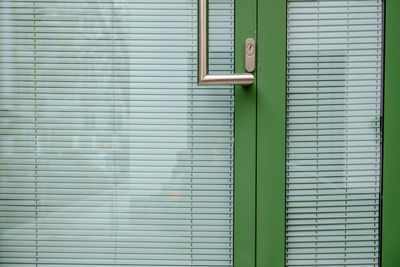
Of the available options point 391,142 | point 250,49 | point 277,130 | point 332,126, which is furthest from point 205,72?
point 391,142

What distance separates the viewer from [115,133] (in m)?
1.90

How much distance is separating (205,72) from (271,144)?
34cm

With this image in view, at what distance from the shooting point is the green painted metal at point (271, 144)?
1.87 m

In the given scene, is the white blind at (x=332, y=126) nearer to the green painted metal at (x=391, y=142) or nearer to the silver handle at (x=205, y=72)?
the green painted metal at (x=391, y=142)

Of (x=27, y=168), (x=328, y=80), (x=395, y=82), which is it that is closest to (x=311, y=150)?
(x=328, y=80)

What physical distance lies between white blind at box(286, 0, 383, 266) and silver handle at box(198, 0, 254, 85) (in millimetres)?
188

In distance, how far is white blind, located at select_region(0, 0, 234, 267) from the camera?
6.21 feet

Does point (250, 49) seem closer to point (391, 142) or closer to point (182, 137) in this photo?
point (182, 137)

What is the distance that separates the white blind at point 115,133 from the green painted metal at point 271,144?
0.11 m

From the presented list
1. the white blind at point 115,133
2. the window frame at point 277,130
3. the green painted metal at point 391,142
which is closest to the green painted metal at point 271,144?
the window frame at point 277,130

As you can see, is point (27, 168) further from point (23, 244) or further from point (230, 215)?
point (230, 215)

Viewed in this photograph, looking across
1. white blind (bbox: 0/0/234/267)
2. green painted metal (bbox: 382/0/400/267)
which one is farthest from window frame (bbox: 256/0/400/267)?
white blind (bbox: 0/0/234/267)

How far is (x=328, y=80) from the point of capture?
74.4 inches

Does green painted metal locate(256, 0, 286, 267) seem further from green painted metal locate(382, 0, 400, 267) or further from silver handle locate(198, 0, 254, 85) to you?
green painted metal locate(382, 0, 400, 267)
